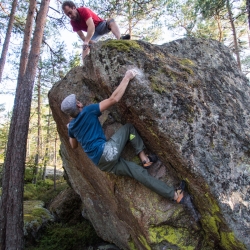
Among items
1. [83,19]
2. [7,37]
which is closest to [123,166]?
[83,19]

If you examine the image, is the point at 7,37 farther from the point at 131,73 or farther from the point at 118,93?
the point at 118,93

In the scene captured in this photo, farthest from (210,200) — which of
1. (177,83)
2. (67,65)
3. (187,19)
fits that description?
(187,19)

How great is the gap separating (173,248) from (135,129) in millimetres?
2467

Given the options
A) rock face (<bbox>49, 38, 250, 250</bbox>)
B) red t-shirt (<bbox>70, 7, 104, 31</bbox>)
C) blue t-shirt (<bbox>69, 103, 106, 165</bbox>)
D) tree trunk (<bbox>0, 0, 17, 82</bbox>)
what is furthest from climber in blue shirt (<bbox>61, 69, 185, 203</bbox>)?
tree trunk (<bbox>0, 0, 17, 82</bbox>)

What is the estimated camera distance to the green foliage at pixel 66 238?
25.7 feet

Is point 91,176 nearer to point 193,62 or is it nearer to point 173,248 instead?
point 173,248

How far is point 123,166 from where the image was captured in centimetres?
434

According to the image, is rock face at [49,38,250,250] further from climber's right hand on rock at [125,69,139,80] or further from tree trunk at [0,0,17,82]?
tree trunk at [0,0,17,82]

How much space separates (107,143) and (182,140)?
1.40 metres

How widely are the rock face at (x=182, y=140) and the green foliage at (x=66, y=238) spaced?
3620 mm

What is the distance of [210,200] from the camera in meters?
4.01

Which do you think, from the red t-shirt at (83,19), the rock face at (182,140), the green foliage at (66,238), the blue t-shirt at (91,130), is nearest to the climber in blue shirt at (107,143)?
the blue t-shirt at (91,130)

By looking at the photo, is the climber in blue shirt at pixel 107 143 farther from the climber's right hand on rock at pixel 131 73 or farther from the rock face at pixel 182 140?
the rock face at pixel 182 140

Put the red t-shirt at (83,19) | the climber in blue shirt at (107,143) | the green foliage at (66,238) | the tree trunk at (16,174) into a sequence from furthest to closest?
the green foliage at (66,238), the tree trunk at (16,174), the red t-shirt at (83,19), the climber in blue shirt at (107,143)
